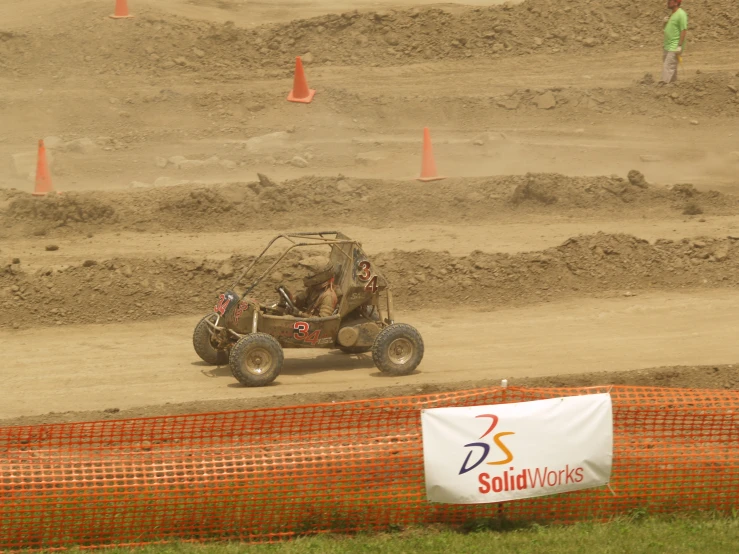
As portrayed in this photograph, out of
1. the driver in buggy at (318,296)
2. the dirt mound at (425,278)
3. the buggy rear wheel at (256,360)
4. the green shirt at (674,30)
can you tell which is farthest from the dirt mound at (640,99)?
the buggy rear wheel at (256,360)

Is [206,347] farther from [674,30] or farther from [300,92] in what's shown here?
[674,30]

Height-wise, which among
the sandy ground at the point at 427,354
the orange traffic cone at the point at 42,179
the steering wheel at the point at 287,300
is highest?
the orange traffic cone at the point at 42,179

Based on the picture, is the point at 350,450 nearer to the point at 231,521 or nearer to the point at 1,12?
the point at 231,521

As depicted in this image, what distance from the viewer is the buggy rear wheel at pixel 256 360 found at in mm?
11000

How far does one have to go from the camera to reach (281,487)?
7746 mm

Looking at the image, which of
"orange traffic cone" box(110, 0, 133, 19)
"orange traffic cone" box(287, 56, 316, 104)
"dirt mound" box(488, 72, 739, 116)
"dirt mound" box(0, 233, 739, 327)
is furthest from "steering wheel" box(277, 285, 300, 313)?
"orange traffic cone" box(110, 0, 133, 19)

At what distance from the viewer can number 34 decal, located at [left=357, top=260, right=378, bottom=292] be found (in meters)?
11.4

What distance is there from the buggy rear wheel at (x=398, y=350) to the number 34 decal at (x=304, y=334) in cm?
62

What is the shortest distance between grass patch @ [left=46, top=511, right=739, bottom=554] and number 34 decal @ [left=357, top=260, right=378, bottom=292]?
406 cm

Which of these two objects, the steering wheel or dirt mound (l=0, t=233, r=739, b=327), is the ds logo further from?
dirt mound (l=0, t=233, r=739, b=327)

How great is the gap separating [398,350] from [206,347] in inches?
82.5

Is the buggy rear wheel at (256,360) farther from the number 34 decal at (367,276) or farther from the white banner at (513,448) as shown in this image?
the white banner at (513,448)

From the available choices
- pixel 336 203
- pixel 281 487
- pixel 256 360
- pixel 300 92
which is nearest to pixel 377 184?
pixel 336 203

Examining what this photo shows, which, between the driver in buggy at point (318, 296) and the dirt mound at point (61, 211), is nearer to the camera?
the driver in buggy at point (318, 296)
